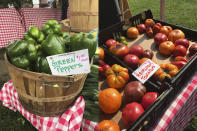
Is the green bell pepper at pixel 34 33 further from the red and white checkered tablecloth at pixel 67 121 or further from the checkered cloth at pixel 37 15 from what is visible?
the checkered cloth at pixel 37 15

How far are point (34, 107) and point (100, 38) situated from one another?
1226 mm

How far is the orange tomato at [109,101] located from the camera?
4.32ft

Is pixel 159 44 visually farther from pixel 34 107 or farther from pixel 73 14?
pixel 34 107

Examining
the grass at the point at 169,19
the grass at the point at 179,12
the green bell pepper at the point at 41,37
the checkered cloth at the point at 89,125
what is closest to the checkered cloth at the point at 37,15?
the grass at the point at 169,19

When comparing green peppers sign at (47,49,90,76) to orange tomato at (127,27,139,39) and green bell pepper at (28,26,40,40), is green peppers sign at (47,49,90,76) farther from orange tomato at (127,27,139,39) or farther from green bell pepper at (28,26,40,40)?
orange tomato at (127,27,139,39)

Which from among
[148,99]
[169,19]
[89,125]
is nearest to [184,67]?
[148,99]

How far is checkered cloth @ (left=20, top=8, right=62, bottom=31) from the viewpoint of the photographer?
4349 mm

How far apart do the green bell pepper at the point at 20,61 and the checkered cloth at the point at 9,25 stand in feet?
11.3

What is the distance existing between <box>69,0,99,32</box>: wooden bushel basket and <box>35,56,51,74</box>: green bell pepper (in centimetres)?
120

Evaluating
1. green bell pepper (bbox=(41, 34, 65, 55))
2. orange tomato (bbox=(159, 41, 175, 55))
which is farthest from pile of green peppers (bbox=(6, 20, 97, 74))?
orange tomato (bbox=(159, 41, 175, 55))

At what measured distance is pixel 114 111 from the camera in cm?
137

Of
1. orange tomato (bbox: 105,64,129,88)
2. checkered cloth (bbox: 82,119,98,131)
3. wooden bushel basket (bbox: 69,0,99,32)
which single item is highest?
wooden bushel basket (bbox: 69,0,99,32)

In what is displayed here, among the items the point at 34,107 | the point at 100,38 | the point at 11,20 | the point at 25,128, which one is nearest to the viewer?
the point at 34,107

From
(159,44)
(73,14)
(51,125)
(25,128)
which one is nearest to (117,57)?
(159,44)
